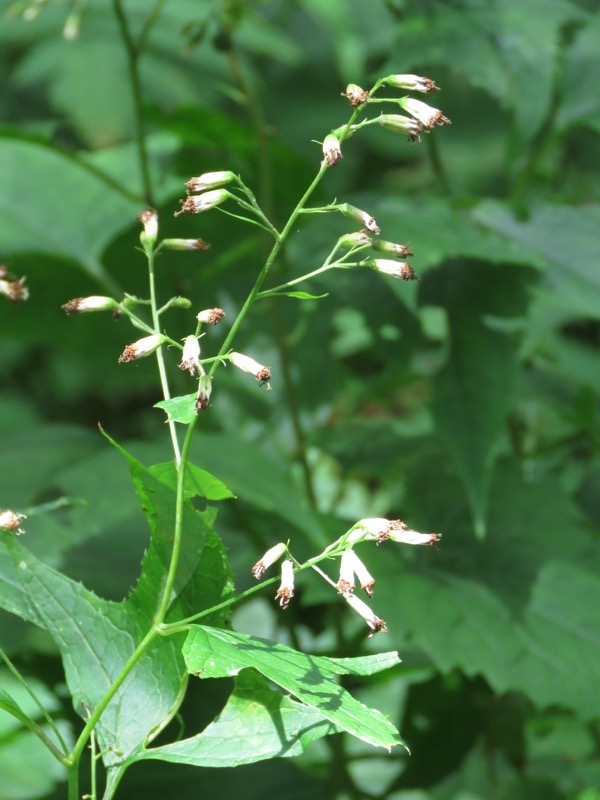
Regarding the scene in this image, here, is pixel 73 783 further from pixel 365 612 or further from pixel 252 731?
pixel 365 612

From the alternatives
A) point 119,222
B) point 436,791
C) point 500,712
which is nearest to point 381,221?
point 119,222

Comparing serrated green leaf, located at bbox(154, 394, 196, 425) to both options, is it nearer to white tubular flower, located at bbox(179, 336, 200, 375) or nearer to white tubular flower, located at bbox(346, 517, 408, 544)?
white tubular flower, located at bbox(179, 336, 200, 375)

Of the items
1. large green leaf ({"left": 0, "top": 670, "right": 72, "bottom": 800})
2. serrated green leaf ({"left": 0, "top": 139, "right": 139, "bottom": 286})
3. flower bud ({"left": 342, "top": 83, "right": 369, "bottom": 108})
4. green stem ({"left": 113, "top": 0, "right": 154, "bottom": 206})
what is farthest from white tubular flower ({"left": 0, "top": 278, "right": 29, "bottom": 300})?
large green leaf ({"left": 0, "top": 670, "right": 72, "bottom": 800})

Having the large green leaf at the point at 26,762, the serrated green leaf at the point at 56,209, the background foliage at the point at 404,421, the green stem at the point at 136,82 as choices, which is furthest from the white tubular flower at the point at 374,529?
the large green leaf at the point at 26,762

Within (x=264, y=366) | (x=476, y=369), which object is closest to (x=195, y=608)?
(x=264, y=366)

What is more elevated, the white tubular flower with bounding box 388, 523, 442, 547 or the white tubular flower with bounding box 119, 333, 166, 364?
the white tubular flower with bounding box 119, 333, 166, 364

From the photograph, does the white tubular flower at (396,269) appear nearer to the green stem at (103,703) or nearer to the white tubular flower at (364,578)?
the white tubular flower at (364,578)
